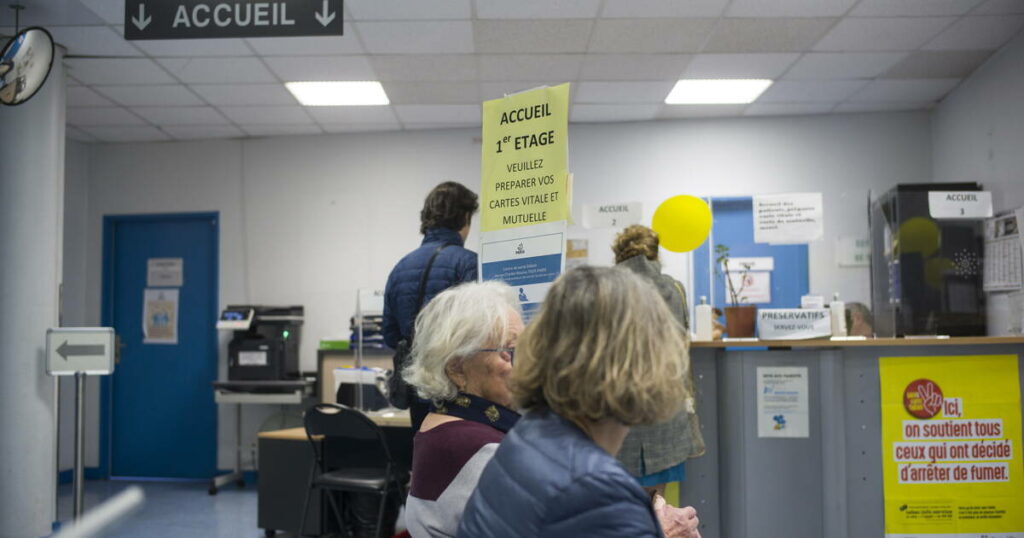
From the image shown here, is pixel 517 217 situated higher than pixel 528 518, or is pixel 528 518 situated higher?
pixel 517 217

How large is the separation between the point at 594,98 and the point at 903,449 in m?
3.43

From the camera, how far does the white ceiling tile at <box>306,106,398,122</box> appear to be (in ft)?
19.9

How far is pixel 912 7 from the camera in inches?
170

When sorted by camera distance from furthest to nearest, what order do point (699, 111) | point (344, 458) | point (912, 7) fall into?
point (699, 111)
point (344, 458)
point (912, 7)

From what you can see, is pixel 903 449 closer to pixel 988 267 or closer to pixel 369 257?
pixel 988 267

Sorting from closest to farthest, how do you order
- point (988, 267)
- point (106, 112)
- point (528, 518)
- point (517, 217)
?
point (528, 518), point (517, 217), point (988, 267), point (106, 112)

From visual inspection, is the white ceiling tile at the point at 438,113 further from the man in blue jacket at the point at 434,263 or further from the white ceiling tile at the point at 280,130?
the man in blue jacket at the point at 434,263

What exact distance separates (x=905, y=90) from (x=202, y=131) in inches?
221

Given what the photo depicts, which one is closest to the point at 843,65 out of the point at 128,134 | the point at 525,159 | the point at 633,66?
the point at 633,66

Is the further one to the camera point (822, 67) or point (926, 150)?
point (926, 150)

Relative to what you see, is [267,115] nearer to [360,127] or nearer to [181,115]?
[181,115]

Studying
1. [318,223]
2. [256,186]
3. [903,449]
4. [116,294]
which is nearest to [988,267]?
[903,449]

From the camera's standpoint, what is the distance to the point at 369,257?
677 cm

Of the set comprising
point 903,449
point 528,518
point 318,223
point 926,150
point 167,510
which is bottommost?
point 167,510
